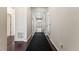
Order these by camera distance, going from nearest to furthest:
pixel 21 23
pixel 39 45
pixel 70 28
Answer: pixel 70 28, pixel 39 45, pixel 21 23

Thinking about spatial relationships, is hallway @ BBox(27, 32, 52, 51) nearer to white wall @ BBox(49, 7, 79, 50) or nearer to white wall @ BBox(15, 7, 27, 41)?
white wall @ BBox(15, 7, 27, 41)

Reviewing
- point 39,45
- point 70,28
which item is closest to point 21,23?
point 39,45

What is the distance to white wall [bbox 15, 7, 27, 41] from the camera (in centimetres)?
672

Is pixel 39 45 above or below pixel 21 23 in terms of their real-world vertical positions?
below

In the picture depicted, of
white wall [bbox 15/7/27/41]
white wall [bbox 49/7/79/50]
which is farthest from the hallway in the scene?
white wall [bbox 49/7/79/50]

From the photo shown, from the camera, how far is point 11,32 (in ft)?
36.6

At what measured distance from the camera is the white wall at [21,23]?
6.72 m

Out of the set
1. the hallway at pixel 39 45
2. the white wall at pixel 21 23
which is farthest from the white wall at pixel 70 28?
the white wall at pixel 21 23

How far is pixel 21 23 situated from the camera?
674cm

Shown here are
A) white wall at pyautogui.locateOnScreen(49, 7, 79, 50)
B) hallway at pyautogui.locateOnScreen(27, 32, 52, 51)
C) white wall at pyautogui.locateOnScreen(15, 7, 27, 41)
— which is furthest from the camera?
white wall at pyautogui.locateOnScreen(15, 7, 27, 41)

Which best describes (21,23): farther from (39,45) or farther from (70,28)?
(70,28)

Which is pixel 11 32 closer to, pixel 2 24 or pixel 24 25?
pixel 24 25
